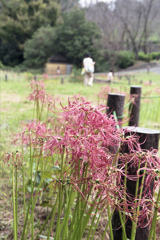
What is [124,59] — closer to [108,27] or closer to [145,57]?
[108,27]

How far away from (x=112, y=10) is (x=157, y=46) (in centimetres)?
1061

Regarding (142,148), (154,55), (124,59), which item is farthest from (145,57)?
(142,148)

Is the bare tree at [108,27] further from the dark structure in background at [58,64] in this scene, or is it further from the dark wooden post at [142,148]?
the dark wooden post at [142,148]

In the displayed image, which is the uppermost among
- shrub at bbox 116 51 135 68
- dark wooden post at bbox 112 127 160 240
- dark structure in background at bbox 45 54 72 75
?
shrub at bbox 116 51 135 68

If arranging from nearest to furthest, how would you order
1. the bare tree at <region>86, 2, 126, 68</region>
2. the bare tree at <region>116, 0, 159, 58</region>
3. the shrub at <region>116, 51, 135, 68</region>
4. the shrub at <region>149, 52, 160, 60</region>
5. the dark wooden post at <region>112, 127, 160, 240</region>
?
the dark wooden post at <region>112, 127, 160, 240</region> < the bare tree at <region>86, 2, 126, 68</region> < the shrub at <region>116, 51, 135, 68</region> < the bare tree at <region>116, 0, 159, 58</region> < the shrub at <region>149, 52, 160, 60</region>

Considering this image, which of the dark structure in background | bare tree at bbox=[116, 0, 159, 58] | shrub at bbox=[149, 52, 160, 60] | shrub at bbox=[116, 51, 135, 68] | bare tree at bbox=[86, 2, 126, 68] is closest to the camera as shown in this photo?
the dark structure in background

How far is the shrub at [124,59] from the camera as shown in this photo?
34.5 metres

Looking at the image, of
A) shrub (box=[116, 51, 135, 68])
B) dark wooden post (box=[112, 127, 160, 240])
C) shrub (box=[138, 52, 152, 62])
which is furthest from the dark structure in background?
dark wooden post (box=[112, 127, 160, 240])

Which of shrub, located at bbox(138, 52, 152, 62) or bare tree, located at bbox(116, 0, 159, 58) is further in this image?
shrub, located at bbox(138, 52, 152, 62)

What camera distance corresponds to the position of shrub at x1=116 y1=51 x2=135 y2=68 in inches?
1359

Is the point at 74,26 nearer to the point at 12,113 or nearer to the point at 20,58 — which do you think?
the point at 20,58

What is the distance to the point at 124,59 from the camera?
3494 cm

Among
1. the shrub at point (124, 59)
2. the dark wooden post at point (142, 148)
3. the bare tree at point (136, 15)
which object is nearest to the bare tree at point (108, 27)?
the shrub at point (124, 59)

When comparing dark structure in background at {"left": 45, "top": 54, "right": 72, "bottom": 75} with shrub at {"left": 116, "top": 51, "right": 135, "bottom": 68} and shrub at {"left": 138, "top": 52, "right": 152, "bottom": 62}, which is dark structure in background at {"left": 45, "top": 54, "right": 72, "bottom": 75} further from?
shrub at {"left": 138, "top": 52, "right": 152, "bottom": 62}
